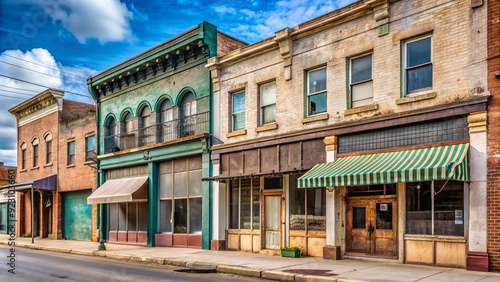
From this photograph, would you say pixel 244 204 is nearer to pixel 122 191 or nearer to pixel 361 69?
pixel 361 69

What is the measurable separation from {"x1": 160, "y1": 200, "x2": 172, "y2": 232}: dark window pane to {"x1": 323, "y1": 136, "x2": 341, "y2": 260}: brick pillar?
896cm

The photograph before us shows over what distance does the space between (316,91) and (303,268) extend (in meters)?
6.15

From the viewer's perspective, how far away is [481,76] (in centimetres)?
1177

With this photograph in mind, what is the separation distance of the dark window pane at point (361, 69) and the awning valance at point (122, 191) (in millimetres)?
11771

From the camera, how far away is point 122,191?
22.5 m

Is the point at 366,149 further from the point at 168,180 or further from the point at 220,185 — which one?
the point at 168,180

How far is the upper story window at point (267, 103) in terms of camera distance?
17.4 metres

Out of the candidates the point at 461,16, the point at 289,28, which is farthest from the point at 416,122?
the point at 289,28

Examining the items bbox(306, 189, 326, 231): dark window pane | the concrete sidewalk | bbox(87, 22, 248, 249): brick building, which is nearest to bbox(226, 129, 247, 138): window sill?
bbox(87, 22, 248, 249): brick building

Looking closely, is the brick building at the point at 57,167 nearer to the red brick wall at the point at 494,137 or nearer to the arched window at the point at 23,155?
the arched window at the point at 23,155

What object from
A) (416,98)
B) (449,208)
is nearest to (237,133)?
(416,98)

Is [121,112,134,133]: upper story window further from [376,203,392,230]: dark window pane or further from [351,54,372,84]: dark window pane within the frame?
[376,203,392,230]: dark window pane

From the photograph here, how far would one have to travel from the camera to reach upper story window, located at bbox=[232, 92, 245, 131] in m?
18.6

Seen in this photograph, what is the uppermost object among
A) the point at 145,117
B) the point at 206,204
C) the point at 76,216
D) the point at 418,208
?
the point at 145,117
